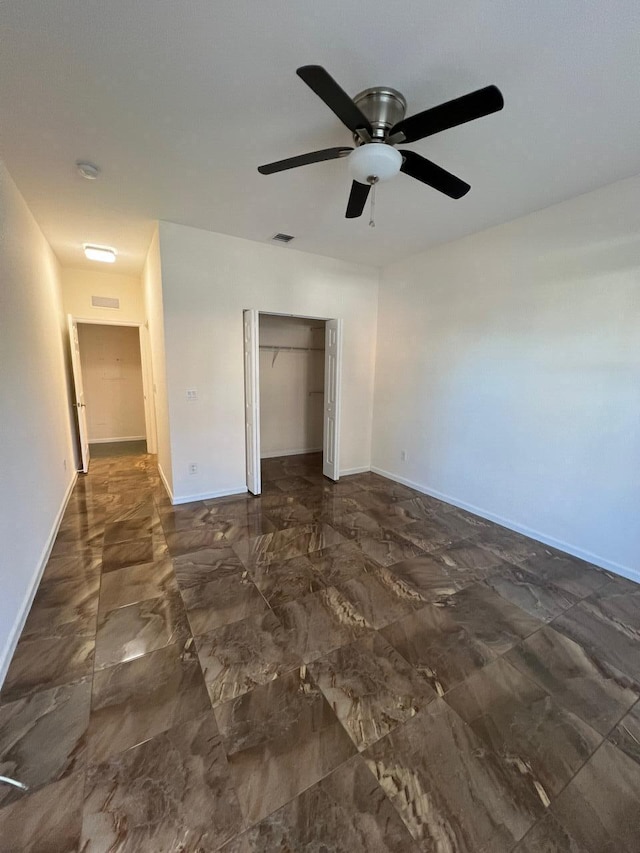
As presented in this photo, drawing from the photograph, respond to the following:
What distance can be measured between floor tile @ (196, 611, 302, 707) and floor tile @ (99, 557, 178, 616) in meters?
0.62

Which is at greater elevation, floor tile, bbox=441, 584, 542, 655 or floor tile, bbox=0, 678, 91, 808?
floor tile, bbox=441, 584, 542, 655

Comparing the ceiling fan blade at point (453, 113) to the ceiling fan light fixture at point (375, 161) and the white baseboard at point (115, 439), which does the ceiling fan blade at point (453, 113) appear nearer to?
the ceiling fan light fixture at point (375, 161)

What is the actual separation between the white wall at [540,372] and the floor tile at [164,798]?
3.07 m

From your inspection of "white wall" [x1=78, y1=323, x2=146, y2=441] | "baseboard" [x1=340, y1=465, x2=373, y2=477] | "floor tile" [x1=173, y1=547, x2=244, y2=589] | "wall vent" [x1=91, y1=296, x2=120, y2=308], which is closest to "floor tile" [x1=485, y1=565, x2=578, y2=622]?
"floor tile" [x1=173, y1=547, x2=244, y2=589]

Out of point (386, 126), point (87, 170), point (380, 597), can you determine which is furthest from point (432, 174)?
point (380, 597)

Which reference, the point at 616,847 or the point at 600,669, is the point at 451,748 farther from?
the point at 600,669

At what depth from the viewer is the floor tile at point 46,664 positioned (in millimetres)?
1650

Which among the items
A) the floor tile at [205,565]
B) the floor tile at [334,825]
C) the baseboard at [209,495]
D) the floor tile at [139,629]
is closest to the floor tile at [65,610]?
the floor tile at [139,629]

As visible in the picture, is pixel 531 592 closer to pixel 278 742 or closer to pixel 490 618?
pixel 490 618

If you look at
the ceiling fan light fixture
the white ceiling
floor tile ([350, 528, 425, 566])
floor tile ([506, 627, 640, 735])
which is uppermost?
the white ceiling

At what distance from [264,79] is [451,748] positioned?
10.4ft

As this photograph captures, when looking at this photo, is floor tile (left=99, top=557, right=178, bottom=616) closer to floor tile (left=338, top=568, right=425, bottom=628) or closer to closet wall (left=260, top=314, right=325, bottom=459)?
floor tile (left=338, top=568, right=425, bottom=628)

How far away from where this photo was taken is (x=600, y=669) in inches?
72.0

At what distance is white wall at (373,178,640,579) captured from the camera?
8.58 ft
